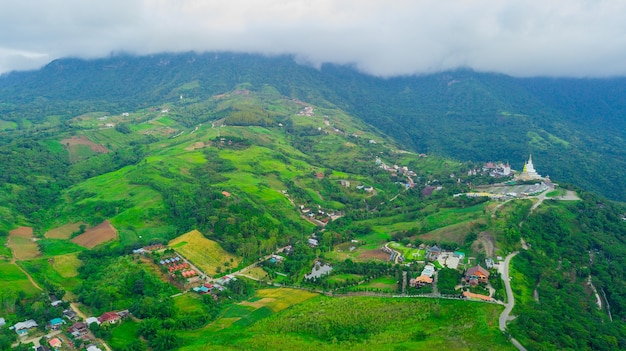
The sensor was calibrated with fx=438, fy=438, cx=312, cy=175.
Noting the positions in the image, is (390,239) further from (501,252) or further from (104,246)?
(104,246)

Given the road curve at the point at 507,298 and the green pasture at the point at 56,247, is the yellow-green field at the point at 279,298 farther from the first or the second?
the green pasture at the point at 56,247

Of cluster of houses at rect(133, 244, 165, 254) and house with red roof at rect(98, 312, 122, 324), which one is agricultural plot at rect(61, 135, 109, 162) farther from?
house with red roof at rect(98, 312, 122, 324)

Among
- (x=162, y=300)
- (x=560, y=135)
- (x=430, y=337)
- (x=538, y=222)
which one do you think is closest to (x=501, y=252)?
(x=538, y=222)

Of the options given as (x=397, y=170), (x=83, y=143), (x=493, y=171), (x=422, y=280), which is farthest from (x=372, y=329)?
(x=83, y=143)

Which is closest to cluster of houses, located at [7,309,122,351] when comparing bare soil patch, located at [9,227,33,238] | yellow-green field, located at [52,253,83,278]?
yellow-green field, located at [52,253,83,278]

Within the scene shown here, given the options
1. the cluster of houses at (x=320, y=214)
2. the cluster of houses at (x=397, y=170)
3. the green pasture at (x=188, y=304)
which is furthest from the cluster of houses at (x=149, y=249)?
the cluster of houses at (x=397, y=170)

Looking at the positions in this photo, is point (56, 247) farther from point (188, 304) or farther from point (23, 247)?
point (188, 304)
